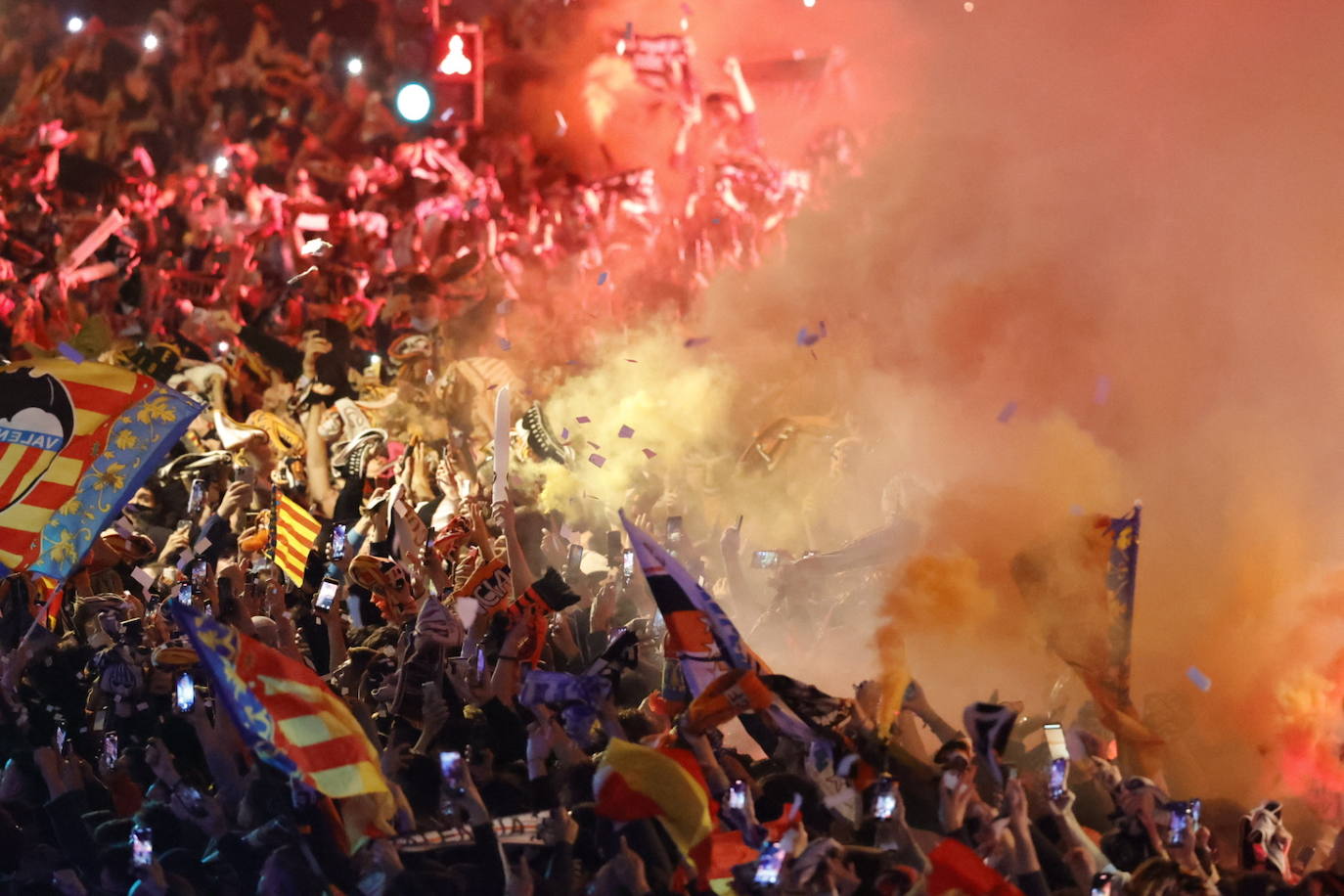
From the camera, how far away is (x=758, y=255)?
16281 mm

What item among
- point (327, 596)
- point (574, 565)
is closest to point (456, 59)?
point (574, 565)

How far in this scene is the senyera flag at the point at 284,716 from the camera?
4.88 meters

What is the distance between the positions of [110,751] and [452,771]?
6.38ft

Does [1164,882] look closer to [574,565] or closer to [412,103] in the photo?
[574,565]

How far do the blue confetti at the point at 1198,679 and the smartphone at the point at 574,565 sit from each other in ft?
10.7

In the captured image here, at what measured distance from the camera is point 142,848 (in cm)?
503

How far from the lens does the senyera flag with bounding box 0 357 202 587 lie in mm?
6496

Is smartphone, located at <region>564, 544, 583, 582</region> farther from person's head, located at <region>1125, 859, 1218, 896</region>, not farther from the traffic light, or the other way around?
the traffic light

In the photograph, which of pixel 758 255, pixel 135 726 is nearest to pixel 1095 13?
pixel 758 255

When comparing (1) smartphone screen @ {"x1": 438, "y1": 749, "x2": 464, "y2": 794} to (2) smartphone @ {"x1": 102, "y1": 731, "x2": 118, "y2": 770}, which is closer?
(1) smartphone screen @ {"x1": 438, "y1": 749, "x2": 464, "y2": 794}

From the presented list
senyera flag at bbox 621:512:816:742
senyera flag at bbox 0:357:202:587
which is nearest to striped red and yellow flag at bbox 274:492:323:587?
senyera flag at bbox 0:357:202:587

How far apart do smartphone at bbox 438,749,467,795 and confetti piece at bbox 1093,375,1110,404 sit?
5.80 meters

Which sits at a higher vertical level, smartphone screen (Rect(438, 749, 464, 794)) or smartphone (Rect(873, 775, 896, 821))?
smartphone (Rect(873, 775, 896, 821))

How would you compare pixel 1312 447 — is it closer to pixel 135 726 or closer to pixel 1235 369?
pixel 1235 369
